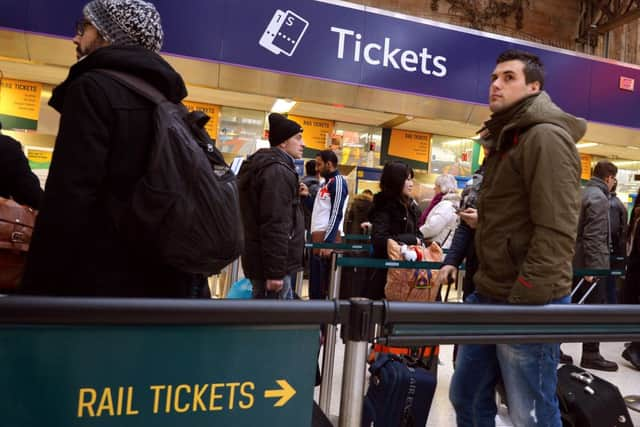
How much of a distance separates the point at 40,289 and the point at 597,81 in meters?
7.54

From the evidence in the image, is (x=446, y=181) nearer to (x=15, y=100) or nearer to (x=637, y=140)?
(x=637, y=140)

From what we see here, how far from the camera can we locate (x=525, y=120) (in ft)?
5.92

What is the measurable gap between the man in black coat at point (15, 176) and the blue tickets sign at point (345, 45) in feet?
10.1

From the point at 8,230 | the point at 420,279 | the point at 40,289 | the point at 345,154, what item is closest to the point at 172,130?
the point at 40,289

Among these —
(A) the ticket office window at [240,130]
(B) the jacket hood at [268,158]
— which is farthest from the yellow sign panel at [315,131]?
(B) the jacket hood at [268,158]

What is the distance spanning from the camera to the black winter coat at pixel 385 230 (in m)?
3.80

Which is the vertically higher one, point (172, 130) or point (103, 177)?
point (172, 130)

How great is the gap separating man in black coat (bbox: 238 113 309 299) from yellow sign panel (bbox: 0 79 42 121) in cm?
495

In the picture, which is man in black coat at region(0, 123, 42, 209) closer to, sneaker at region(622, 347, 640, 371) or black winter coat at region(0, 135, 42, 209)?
black winter coat at region(0, 135, 42, 209)

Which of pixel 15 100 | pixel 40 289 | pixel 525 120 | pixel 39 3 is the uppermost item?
pixel 39 3

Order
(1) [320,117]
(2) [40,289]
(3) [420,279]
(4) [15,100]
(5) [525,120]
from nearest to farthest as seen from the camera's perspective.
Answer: (2) [40,289] → (5) [525,120] → (3) [420,279] → (4) [15,100] → (1) [320,117]

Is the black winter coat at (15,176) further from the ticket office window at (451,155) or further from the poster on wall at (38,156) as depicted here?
the ticket office window at (451,155)

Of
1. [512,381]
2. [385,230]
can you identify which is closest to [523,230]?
[512,381]

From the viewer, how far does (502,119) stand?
6.47 ft
